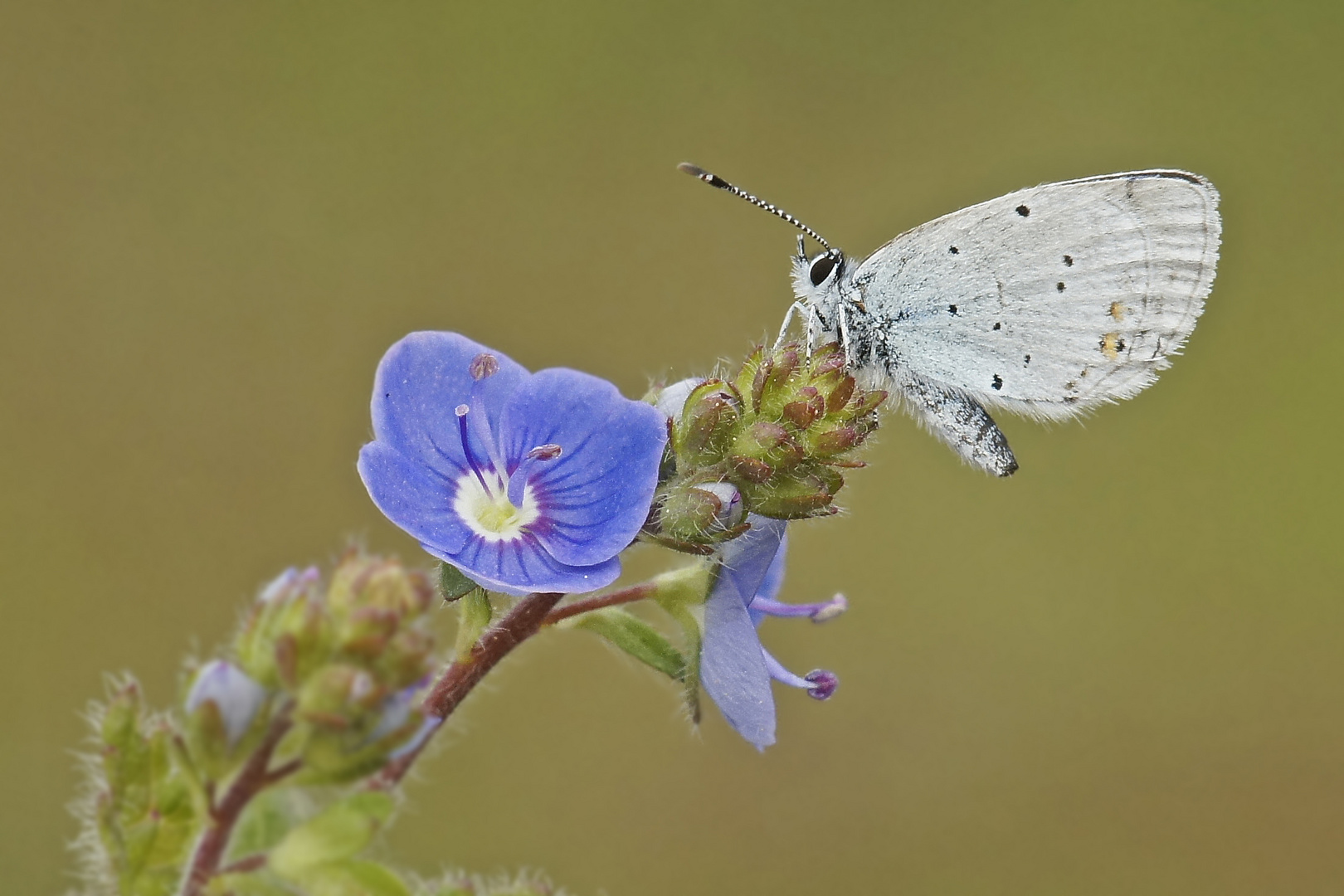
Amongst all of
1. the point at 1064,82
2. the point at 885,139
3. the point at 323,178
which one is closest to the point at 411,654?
the point at 323,178

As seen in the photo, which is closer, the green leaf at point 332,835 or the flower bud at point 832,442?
the green leaf at point 332,835

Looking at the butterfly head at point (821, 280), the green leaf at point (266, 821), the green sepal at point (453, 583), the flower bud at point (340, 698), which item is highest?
the butterfly head at point (821, 280)

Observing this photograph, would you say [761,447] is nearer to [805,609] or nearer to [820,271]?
[805,609]

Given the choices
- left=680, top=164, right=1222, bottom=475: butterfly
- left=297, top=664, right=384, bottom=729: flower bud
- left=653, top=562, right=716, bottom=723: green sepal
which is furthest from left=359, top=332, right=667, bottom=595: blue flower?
left=680, top=164, right=1222, bottom=475: butterfly

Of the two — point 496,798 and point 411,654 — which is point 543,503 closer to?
point 411,654

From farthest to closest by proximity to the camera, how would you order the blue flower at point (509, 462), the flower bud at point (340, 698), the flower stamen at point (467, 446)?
1. the flower stamen at point (467, 446)
2. the blue flower at point (509, 462)
3. the flower bud at point (340, 698)

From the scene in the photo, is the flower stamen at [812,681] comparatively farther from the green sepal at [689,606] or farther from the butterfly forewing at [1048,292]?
the butterfly forewing at [1048,292]

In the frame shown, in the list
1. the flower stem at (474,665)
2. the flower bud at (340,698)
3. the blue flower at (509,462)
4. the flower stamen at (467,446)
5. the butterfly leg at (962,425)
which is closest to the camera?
the flower bud at (340,698)

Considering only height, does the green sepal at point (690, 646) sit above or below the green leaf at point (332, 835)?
above

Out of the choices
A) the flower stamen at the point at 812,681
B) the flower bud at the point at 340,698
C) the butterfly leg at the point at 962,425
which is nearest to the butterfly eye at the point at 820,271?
the butterfly leg at the point at 962,425
